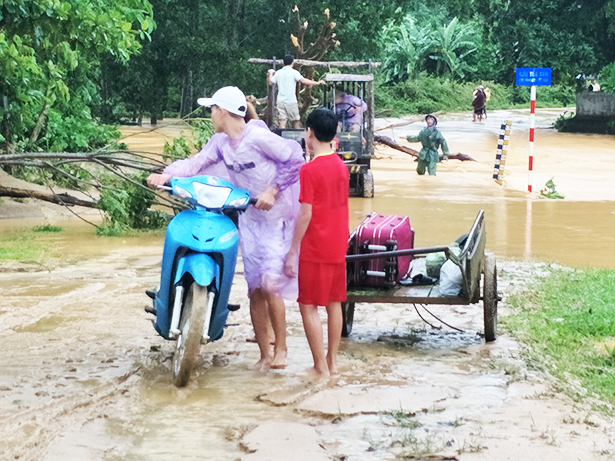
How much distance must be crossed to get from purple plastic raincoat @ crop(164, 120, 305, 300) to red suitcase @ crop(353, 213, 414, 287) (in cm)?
91

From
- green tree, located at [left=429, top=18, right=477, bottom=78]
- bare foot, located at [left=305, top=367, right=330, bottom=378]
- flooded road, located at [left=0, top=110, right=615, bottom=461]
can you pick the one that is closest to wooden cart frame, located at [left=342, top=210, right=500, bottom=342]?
flooded road, located at [left=0, top=110, right=615, bottom=461]

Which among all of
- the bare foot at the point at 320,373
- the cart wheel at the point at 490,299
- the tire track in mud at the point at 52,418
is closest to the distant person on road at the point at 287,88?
the cart wheel at the point at 490,299

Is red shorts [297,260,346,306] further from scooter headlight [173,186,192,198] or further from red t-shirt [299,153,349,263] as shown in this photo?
scooter headlight [173,186,192,198]

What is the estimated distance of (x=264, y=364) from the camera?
601 centimetres

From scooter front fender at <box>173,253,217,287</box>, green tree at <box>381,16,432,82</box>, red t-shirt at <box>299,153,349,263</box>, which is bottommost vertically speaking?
scooter front fender at <box>173,253,217,287</box>

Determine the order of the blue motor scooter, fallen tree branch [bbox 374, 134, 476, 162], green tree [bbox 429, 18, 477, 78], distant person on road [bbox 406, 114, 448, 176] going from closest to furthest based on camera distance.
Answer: the blue motor scooter → distant person on road [bbox 406, 114, 448, 176] → fallen tree branch [bbox 374, 134, 476, 162] → green tree [bbox 429, 18, 477, 78]

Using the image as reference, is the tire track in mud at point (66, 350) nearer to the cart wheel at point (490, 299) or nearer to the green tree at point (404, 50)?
the cart wheel at point (490, 299)

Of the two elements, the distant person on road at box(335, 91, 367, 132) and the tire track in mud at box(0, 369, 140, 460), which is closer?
the tire track in mud at box(0, 369, 140, 460)

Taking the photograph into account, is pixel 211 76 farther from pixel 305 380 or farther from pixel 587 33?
pixel 305 380

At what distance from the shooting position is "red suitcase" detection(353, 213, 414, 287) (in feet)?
21.8

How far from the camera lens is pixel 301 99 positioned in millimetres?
25766

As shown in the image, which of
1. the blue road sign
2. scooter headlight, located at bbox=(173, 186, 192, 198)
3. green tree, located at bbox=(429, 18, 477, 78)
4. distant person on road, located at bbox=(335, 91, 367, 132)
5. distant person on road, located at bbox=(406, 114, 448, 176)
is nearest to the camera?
scooter headlight, located at bbox=(173, 186, 192, 198)

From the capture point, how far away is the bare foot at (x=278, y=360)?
597 cm

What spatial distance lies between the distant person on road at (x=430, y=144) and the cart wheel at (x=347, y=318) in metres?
12.6
